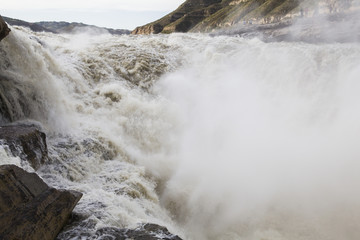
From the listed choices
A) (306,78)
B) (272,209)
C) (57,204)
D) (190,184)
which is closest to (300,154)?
(272,209)

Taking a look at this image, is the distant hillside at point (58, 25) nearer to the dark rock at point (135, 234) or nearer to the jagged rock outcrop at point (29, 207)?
the jagged rock outcrop at point (29, 207)

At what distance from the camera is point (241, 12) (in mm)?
59000

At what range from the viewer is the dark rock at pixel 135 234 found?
443 centimetres

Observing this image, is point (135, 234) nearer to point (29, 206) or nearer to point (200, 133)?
point (29, 206)

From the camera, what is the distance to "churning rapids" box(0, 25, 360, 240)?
278 inches

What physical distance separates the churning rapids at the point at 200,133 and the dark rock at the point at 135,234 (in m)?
0.25

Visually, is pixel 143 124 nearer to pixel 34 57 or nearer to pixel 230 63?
pixel 34 57

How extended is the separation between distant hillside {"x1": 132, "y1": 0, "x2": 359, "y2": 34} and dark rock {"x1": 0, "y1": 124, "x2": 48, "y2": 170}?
1322 inches

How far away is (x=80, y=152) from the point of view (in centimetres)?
770

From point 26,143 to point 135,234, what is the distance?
324 centimetres

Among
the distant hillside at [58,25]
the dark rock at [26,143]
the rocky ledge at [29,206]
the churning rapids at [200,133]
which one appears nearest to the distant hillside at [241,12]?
the distant hillside at [58,25]

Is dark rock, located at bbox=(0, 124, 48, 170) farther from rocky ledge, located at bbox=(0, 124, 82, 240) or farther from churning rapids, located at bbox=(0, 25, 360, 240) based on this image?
rocky ledge, located at bbox=(0, 124, 82, 240)

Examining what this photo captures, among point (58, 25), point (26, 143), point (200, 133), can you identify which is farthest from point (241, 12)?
point (58, 25)

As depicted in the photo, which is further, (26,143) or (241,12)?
(241,12)
